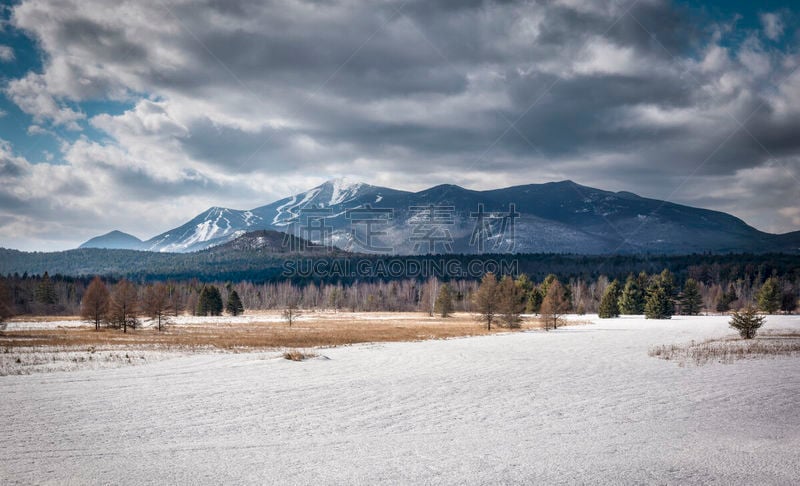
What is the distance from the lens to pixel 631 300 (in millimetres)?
108125

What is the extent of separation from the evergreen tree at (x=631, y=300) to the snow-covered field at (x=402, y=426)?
87679 mm

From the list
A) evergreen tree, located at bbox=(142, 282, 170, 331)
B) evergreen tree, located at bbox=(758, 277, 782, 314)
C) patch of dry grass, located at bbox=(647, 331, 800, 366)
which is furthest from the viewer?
evergreen tree, located at bbox=(758, 277, 782, 314)

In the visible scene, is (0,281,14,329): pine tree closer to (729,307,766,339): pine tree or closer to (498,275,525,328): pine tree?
(498,275,525,328): pine tree

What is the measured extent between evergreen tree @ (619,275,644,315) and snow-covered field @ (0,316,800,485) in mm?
87679

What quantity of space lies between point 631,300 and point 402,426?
353 ft

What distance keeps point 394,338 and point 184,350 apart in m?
21.6

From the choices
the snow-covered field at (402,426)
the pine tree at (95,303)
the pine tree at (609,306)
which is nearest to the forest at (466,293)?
the pine tree at (609,306)

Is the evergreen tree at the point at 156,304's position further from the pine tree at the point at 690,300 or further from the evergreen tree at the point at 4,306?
the pine tree at the point at 690,300

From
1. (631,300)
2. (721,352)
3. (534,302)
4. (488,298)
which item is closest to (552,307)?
(488,298)

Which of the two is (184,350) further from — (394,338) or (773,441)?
(773,441)

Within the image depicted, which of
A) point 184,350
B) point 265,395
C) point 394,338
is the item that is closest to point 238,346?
point 184,350

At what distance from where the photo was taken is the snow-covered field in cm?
1007

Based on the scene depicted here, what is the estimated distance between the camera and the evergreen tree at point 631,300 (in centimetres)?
10788

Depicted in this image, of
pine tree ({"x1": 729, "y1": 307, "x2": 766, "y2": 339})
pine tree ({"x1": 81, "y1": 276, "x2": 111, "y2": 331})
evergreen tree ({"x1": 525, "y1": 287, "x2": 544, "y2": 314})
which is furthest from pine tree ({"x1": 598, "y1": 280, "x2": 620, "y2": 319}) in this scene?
pine tree ({"x1": 81, "y1": 276, "x2": 111, "y2": 331})
